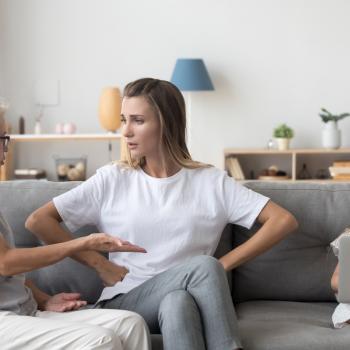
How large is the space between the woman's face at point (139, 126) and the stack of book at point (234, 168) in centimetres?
331

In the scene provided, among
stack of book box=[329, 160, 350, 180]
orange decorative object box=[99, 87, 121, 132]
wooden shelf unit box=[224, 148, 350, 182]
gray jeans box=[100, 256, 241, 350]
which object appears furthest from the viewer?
wooden shelf unit box=[224, 148, 350, 182]

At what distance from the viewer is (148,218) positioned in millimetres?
2449

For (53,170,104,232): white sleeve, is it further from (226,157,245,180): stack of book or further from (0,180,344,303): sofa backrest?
(226,157,245,180): stack of book

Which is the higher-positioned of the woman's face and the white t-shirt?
the woman's face

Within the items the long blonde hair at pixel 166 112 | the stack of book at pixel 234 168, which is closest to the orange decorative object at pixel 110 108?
the stack of book at pixel 234 168

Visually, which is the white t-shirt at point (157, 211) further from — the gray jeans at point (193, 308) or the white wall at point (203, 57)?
the white wall at point (203, 57)

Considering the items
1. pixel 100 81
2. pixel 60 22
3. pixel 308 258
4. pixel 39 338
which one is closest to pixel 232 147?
pixel 100 81

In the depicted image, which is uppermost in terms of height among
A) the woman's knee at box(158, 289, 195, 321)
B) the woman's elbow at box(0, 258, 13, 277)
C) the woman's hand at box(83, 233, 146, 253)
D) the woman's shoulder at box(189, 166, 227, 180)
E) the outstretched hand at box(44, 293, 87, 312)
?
the woman's shoulder at box(189, 166, 227, 180)

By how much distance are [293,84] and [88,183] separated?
3746 millimetres

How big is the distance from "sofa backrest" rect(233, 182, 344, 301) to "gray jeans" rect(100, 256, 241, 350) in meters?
0.48

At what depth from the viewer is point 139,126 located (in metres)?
2.53

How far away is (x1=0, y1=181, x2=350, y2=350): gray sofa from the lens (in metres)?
2.60

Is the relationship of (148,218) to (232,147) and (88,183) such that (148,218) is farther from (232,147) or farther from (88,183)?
(232,147)

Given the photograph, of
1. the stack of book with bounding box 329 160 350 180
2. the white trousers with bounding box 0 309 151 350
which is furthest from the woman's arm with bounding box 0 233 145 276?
the stack of book with bounding box 329 160 350 180
